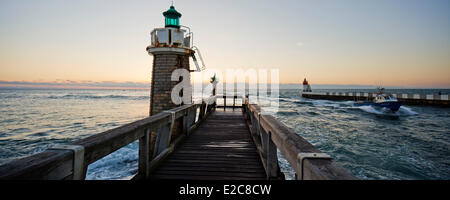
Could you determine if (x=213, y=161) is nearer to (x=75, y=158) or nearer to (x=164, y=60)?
(x=75, y=158)

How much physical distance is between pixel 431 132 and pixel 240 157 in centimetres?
2034

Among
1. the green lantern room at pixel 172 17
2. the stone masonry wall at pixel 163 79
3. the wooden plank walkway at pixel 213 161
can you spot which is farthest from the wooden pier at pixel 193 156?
the green lantern room at pixel 172 17

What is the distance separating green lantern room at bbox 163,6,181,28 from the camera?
448 inches

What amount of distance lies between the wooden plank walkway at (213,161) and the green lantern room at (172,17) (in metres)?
7.74

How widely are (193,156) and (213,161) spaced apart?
21.0 inches

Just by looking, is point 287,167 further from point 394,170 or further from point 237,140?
point 394,170

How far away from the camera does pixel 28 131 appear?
18047 mm

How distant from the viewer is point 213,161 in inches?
165

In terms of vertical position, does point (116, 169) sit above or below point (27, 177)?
below

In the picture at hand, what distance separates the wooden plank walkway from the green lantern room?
774cm

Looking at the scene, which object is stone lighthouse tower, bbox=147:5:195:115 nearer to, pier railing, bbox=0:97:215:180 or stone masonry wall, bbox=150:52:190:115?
stone masonry wall, bbox=150:52:190:115

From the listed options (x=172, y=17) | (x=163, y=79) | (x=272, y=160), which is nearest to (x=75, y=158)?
(x=272, y=160)

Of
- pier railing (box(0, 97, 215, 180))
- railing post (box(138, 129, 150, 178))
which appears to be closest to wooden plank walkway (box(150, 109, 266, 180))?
railing post (box(138, 129, 150, 178))
